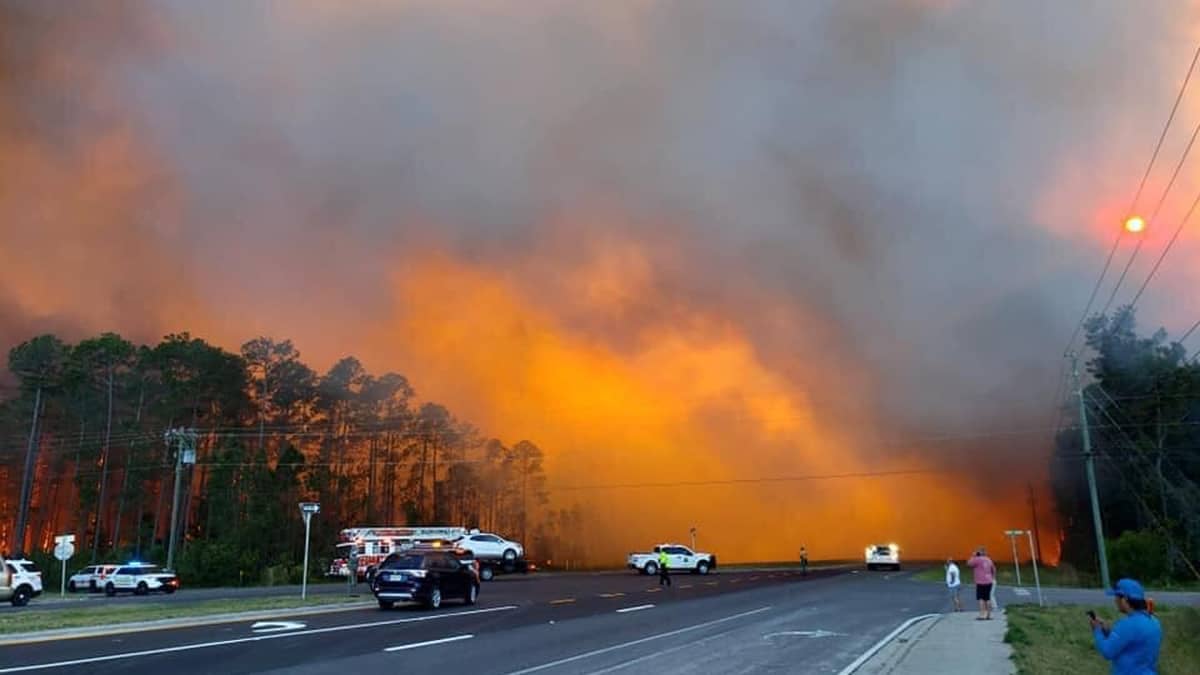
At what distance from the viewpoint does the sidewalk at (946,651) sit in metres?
11.9

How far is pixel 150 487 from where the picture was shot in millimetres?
69938

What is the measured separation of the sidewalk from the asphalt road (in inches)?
24.2

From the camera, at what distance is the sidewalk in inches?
468

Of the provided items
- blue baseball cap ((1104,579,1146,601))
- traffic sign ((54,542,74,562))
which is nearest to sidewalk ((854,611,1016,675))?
blue baseball cap ((1104,579,1146,601))

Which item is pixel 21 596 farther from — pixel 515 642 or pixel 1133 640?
pixel 1133 640

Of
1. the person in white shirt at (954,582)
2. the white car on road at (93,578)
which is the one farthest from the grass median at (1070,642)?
the white car on road at (93,578)

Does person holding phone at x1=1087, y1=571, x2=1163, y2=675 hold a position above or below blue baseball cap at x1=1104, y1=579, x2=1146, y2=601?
below

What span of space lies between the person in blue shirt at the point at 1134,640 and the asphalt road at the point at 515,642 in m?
6.25

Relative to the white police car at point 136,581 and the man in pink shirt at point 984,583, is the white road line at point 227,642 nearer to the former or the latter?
the man in pink shirt at point 984,583

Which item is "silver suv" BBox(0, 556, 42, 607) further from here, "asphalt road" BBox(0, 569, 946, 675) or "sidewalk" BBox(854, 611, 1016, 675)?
"sidewalk" BBox(854, 611, 1016, 675)

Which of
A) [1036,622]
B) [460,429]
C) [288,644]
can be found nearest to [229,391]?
[460,429]

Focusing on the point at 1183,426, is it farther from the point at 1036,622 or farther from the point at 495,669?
the point at 495,669

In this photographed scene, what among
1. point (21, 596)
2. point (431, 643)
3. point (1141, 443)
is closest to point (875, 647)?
point (431, 643)

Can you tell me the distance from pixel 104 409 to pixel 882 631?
70429mm
